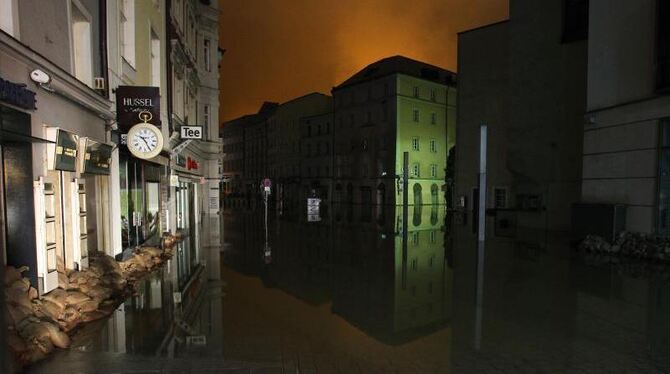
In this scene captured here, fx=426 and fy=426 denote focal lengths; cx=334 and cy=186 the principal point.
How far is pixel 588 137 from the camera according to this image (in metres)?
16.1

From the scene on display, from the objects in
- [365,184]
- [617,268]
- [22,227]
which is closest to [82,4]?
[22,227]

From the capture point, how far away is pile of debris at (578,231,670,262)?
12398 millimetres

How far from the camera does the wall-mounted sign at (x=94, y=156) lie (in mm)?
8727

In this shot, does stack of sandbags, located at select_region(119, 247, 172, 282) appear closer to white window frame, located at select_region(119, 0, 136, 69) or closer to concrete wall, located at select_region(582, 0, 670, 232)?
white window frame, located at select_region(119, 0, 136, 69)

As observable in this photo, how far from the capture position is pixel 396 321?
22.8 ft

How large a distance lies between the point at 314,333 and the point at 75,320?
3651mm

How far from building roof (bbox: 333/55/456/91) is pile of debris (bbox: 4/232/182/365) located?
166 feet

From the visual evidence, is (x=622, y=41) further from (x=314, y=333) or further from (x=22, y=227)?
(x=22, y=227)

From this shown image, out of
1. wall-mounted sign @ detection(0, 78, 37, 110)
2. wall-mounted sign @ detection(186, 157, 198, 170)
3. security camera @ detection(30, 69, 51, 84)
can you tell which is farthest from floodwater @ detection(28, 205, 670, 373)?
wall-mounted sign @ detection(186, 157, 198, 170)

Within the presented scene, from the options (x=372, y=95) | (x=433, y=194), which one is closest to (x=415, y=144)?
(x=433, y=194)

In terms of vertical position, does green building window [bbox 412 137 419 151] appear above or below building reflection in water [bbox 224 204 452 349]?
above

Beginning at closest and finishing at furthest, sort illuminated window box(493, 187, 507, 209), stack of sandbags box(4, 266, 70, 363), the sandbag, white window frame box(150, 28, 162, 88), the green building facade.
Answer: stack of sandbags box(4, 266, 70, 363)
the sandbag
white window frame box(150, 28, 162, 88)
illuminated window box(493, 187, 507, 209)
the green building facade

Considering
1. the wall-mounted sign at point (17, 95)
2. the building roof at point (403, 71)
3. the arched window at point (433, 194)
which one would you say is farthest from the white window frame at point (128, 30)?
the arched window at point (433, 194)

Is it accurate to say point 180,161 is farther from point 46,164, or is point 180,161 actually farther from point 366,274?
point 46,164
